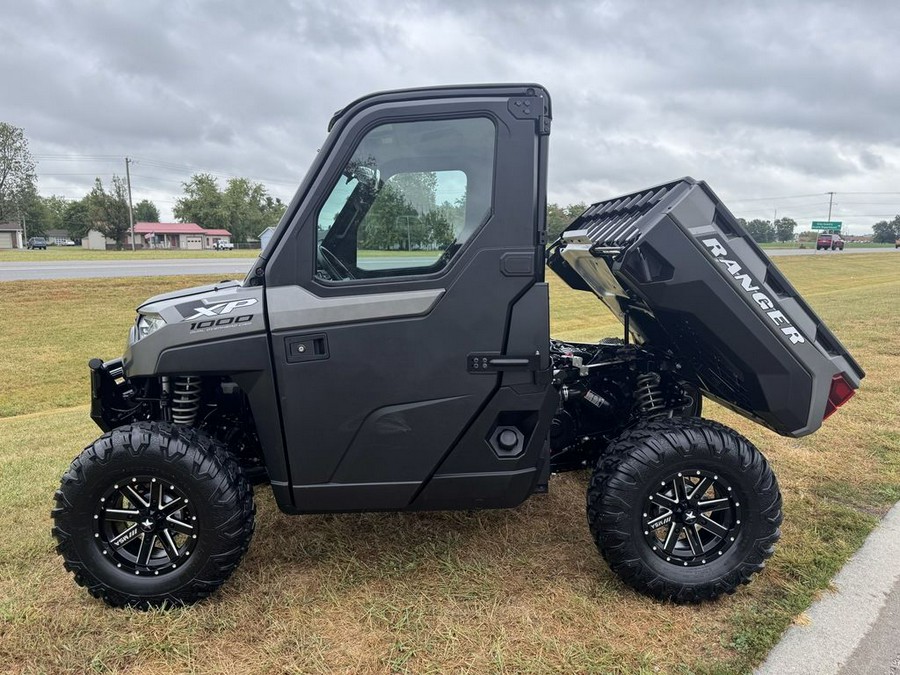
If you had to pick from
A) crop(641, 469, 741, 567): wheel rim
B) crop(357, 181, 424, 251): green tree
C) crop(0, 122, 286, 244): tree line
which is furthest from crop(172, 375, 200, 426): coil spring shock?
crop(0, 122, 286, 244): tree line

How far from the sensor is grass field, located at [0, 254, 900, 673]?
253 cm

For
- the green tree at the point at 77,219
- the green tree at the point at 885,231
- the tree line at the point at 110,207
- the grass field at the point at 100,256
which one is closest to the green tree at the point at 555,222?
the grass field at the point at 100,256

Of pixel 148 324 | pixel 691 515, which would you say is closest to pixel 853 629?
pixel 691 515

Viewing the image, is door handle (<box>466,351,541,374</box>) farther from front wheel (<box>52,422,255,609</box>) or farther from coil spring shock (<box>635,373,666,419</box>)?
front wheel (<box>52,422,255,609</box>)

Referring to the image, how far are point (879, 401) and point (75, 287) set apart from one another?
15.6 metres

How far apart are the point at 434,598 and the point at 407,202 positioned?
6.27ft

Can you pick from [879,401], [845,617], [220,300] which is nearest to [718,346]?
[845,617]

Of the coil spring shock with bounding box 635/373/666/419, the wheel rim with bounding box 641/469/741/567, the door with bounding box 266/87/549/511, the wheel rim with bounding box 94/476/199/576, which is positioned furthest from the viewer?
the coil spring shock with bounding box 635/373/666/419

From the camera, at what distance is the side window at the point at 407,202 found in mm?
2697

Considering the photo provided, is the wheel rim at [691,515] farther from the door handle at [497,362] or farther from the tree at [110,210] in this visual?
the tree at [110,210]

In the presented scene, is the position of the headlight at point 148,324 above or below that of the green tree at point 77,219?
Result: below

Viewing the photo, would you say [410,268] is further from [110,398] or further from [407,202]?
[110,398]

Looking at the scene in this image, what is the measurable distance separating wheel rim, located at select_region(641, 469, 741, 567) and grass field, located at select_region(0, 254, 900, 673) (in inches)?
9.9

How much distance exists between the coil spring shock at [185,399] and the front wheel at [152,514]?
0.19 metres
